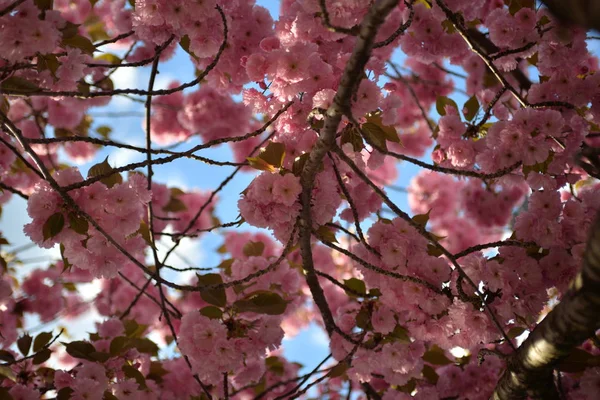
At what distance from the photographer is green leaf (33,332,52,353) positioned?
83.7 inches

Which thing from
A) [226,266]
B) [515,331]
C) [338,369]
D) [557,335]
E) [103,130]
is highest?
[103,130]

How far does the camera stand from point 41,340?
2135 millimetres

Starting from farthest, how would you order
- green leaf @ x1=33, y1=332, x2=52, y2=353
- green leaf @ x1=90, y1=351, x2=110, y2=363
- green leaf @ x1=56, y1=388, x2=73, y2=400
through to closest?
green leaf @ x1=33, y1=332, x2=52, y2=353 < green leaf @ x1=90, y1=351, x2=110, y2=363 < green leaf @ x1=56, y1=388, x2=73, y2=400

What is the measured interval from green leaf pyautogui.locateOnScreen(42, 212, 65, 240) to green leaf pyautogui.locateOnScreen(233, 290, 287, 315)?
2.11 feet

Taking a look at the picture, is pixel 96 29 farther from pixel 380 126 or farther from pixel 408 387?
pixel 408 387

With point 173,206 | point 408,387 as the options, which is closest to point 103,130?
point 173,206

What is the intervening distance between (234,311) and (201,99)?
5.91 ft

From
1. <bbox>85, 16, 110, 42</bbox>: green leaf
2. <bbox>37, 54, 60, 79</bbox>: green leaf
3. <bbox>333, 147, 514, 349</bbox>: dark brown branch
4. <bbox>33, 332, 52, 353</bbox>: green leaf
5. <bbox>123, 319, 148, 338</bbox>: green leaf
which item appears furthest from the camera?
<bbox>85, 16, 110, 42</bbox>: green leaf

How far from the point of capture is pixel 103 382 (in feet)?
6.46

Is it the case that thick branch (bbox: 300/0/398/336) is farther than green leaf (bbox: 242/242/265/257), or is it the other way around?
green leaf (bbox: 242/242/265/257)

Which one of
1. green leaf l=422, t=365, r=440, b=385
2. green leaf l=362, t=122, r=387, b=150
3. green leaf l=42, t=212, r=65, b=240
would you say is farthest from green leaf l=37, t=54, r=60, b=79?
green leaf l=422, t=365, r=440, b=385

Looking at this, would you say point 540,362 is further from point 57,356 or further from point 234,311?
point 57,356

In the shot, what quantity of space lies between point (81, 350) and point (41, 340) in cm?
23

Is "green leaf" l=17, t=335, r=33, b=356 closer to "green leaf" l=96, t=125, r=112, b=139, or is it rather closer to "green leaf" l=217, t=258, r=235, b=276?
"green leaf" l=217, t=258, r=235, b=276
